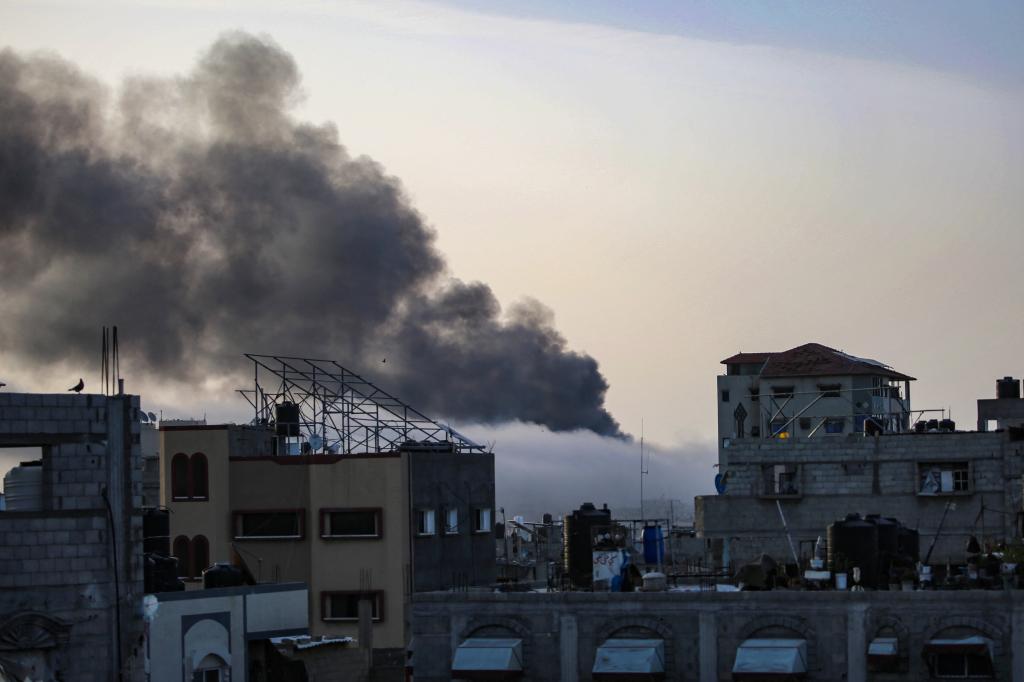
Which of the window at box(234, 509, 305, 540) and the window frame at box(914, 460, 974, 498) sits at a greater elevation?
the window frame at box(914, 460, 974, 498)

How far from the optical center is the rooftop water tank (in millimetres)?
49812

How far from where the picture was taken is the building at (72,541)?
49.0 m

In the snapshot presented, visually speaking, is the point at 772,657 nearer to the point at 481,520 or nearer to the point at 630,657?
the point at 630,657

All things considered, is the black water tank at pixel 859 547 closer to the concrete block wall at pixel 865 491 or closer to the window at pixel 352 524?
the concrete block wall at pixel 865 491

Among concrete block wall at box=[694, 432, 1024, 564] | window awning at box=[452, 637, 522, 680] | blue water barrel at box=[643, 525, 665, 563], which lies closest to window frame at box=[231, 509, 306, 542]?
concrete block wall at box=[694, 432, 1024, 564]

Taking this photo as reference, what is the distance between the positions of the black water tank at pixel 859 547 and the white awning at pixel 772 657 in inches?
165

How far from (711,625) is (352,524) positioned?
25.9m

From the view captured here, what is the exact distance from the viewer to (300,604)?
5719 centimetres

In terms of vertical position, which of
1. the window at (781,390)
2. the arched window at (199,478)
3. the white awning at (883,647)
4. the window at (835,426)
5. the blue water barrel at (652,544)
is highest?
the window at (781,390)

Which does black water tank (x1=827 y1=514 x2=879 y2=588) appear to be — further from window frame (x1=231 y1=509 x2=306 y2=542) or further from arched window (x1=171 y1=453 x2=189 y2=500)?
arched window (x1=171 y1=453 x2=189 y2=500)

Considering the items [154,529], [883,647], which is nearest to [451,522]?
[154,529]

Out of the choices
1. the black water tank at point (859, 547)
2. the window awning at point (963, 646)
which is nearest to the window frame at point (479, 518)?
the black water tank at point (859, 547)

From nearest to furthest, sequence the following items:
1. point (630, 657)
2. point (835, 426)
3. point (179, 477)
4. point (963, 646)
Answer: point (963, 646)
point (630, 657)
point (179, 477)
point (835, 426)

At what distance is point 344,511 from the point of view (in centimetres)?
7419
